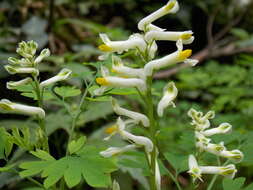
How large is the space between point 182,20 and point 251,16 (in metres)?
1.74

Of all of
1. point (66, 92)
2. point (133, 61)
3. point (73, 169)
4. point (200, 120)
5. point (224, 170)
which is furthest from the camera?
point (133, 61)

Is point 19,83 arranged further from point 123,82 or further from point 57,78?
point 123,82

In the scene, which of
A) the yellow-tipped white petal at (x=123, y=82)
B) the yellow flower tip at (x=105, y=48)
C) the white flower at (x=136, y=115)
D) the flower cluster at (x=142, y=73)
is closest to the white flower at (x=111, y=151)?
the flower cluster at (x=142, y=73)

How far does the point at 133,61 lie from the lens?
4.57 metres

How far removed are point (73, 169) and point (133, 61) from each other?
3.49 m

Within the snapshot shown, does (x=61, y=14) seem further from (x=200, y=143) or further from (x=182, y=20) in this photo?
(x=200, y=143)

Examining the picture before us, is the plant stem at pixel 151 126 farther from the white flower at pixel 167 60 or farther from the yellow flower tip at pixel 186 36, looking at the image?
the yellow flower tip at pixel 186 36

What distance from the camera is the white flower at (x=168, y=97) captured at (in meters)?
1.24

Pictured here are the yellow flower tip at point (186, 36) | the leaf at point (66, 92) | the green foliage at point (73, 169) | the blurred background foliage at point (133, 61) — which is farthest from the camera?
the blurred background foliage at point (133, 61)

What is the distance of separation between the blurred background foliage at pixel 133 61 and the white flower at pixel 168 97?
0.91 ft

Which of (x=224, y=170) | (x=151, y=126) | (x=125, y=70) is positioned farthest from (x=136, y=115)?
(x=224, y=170)

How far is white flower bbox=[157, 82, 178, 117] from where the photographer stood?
4.06ft

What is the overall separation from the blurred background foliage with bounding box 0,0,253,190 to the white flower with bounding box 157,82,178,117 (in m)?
0.28

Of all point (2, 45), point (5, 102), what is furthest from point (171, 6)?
point (2, 45)
